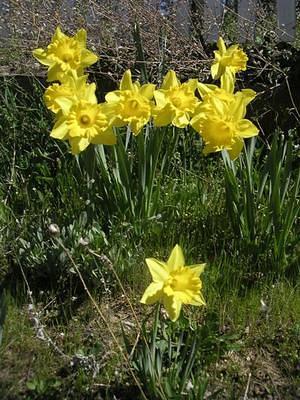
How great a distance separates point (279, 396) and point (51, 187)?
136 cm

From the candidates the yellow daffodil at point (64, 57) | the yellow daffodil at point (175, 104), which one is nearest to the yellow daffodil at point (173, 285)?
the yellow daffodil at point (175, 104)

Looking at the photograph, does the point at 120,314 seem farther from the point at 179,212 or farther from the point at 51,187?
the point at 51,187

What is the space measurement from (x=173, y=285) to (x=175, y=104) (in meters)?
0.63

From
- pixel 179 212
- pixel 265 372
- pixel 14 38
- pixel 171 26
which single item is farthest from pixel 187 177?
pixel 14 38

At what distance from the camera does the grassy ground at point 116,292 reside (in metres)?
1.83

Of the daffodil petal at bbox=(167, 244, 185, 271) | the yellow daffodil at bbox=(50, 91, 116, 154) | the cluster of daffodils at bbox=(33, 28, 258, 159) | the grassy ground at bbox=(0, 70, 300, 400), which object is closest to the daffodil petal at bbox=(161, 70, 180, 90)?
the cluster of daffodils at bbox=(33, 28, 258, 159)

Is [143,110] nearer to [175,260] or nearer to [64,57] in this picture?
[64,57]

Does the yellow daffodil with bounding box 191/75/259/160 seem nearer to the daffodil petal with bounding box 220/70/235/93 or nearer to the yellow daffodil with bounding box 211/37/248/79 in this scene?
the daffodil petal with bounding box 220/70/235/93

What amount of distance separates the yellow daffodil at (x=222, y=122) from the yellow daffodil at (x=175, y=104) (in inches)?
1.8

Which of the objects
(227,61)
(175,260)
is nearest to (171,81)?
(227,61)

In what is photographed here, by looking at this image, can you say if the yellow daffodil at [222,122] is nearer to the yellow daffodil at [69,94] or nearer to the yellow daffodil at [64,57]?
the yellow daffodil at [69,94]

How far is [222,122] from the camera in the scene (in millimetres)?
1751

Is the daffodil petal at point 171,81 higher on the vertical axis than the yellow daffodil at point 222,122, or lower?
higher

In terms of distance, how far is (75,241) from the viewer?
212 centimetres
